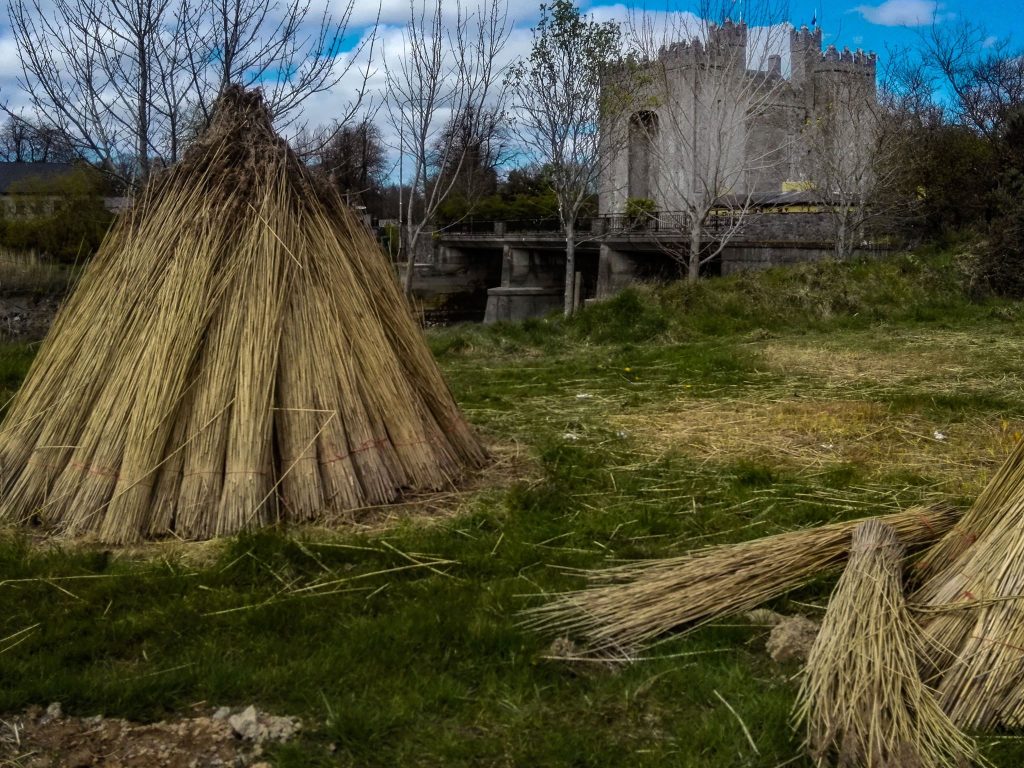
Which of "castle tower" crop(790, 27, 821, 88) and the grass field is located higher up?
"castle tower" crop(790, 27, 821, 88)

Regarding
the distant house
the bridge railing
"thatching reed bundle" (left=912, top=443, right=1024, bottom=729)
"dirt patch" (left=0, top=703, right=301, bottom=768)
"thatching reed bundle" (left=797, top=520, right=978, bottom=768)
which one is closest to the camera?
"thatching reed bundle" (left=797, top=520, right=978, bottom=768)

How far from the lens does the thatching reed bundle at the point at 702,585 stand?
10.5 ft

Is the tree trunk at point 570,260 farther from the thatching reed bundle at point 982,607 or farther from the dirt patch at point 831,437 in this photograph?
the thatching reed bundle at point 982,607

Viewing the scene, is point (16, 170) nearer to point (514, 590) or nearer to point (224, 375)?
point (224, 375)

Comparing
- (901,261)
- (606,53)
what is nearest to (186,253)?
(901,261)

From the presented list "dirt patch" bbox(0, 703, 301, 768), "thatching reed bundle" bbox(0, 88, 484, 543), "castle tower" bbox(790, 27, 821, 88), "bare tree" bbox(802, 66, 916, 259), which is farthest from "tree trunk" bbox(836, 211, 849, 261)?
"dirt patch" bbox(0, 703, 301, 768)

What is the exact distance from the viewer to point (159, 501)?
429 cm

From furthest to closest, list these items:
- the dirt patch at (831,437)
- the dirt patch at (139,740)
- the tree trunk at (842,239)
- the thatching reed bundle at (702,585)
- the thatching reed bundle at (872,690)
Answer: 1. the tree trunk at (842,239)
2. the dirt patch at (831,437)
3. the thatching reed bundle at (702,585)
4. the dirt patch at (139,740)
5. the thatching reed bundle at (872,690)

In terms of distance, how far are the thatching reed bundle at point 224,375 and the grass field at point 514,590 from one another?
24cm

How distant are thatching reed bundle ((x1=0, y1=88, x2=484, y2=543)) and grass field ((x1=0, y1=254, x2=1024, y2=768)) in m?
0.24

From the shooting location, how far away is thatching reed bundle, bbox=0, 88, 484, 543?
4.31 m

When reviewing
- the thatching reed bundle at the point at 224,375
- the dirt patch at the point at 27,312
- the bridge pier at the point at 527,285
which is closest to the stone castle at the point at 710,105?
the bridge pier at the point at 527,285

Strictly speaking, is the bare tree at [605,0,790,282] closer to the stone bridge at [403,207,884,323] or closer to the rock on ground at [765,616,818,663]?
the stone bridge at [403,207,884,323]

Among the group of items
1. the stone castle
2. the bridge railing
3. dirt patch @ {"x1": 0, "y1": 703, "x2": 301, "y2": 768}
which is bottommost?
dirt patch @ {"x1": 0, "y1": 703, "x2": 301, "y2": 768}
